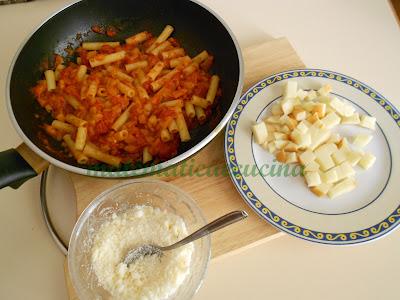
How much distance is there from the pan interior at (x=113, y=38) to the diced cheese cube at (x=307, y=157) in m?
0.27

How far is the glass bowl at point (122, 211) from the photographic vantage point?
2.88 feet

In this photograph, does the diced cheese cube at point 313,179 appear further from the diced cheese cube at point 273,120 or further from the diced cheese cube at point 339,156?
the diced cheese cube at point 273,120

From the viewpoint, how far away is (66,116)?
1175 millimetres

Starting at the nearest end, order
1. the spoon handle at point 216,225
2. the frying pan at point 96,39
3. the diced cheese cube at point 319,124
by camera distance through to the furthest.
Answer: the spoon handle at point 216,225 → the frying pan at point 96,39 → the diced cheese cube at point 319,124

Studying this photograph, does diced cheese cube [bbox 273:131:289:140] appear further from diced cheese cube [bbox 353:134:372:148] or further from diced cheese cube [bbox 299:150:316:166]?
diced cheese cube [bbox 353:134:372:148]

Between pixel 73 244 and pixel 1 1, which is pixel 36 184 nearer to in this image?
pixel 73 244

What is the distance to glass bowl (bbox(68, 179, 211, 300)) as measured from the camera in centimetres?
88

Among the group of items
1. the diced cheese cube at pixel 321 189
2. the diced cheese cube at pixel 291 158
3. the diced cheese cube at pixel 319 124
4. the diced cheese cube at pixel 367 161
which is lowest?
the diced cheese cube at pixel 367 161

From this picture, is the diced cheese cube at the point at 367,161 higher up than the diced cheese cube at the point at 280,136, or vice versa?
the diced cheese cube at the point at 280,136

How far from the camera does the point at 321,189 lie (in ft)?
3.41

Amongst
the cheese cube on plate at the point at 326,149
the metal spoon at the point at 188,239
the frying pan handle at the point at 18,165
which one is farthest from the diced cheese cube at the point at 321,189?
the frying pan handle at the point at 18,165

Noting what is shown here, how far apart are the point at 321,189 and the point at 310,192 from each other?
0.03 metres

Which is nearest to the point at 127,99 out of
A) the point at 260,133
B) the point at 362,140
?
the point at 260,133

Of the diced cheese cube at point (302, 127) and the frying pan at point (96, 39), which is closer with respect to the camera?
the frying pan at point (96, 39)
